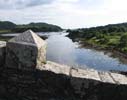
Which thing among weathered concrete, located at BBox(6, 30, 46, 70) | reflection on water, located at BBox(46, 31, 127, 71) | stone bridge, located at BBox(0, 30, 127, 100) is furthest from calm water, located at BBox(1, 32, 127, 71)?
weathered concrete, located at BBox(6, 30, 46, 70)

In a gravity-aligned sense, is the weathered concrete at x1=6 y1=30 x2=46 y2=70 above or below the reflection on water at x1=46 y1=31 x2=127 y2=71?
above

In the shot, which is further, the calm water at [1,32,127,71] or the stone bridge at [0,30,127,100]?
the calm water at [1,32,127,71]

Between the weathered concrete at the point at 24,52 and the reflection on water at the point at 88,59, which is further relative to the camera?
the reflection on water at the point at 88,59

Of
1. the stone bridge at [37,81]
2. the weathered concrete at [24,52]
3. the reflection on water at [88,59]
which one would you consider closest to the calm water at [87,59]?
the reflection on water at [88,59]

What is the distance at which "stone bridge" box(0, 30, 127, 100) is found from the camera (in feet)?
16.5

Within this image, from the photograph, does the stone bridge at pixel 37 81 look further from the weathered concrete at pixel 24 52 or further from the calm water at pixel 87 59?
the calm water at pixel 87 59

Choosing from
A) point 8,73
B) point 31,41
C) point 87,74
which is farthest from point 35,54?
point 87,74

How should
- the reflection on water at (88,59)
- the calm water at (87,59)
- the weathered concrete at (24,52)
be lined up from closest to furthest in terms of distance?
the weathered concrete at (24,52)
the calm water at (87,59)
the reflection on water at (88,59)

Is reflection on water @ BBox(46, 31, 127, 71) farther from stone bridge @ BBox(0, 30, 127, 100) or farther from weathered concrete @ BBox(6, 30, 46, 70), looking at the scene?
weathered concrete @ BBox(6, 30, 46, 70)

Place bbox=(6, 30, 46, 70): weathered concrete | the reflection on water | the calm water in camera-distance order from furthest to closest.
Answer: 1. the reflection on water
2. the calm water
3. bbox=(6, 30, 46, 70): weathered concrete

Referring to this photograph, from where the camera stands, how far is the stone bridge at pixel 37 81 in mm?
5039

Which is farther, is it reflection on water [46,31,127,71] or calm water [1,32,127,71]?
reflection on water [46,31,127,71]

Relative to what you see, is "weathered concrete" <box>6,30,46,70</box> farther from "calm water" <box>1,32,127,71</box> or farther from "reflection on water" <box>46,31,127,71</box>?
"reflection on water" <box>46,31,127,71</box>

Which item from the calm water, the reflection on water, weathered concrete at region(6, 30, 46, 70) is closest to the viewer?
weathered concrete at region(6, 30, 46, 70)
